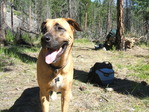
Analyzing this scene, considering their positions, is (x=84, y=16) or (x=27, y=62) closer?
(x=27, y=62)

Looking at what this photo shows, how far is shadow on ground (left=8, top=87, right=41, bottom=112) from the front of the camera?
12.4 feet

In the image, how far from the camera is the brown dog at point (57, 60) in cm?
290

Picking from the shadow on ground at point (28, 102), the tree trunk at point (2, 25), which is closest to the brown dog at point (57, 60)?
the shadow on ground at point (28, 102)

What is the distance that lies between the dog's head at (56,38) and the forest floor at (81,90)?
1.37m

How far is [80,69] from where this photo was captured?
6715mm

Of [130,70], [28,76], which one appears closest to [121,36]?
[130,70]

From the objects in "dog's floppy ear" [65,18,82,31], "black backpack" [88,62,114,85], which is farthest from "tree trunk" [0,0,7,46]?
"dog's floppy ear" [65,18,82,31]

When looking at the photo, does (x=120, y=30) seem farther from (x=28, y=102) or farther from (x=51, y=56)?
(x=51, y=56)

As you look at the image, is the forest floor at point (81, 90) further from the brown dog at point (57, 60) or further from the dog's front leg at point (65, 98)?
the brown dog at point (57, 60)

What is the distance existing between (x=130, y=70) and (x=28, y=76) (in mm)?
3111

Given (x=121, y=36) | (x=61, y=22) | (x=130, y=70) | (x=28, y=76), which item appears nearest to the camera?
(x=61, y=22)

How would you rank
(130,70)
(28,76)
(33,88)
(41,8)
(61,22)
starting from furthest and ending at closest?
(41,8)
(130,70)
(28,76)
(33,88)
(61,22)

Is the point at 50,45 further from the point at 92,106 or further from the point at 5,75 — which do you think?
the point at 5,75

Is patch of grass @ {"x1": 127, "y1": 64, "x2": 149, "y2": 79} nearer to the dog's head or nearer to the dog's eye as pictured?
the dog's head
